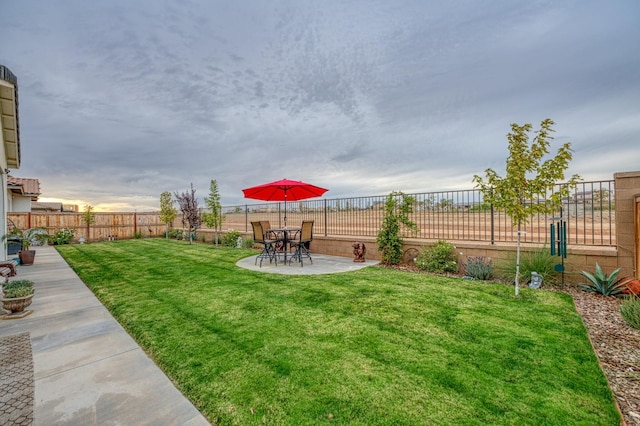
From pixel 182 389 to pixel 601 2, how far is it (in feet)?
31.4

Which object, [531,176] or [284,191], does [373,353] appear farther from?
[284,191]

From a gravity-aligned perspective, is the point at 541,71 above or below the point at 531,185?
above

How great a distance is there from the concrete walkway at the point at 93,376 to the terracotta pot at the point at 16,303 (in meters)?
0.20

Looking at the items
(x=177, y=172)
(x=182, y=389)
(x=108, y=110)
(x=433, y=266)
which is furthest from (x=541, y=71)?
(x=177, y=172)

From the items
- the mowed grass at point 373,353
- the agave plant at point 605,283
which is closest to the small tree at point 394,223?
the mowed grass at point 373,353

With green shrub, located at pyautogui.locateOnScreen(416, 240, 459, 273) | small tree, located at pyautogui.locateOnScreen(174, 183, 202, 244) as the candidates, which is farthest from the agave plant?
small tree, located at pyautogui.locateOnScreen(174, 183, 202, 244)

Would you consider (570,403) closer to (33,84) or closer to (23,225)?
(33,84)

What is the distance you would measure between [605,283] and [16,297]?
30.6 feet

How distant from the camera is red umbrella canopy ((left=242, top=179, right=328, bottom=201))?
7.84 m

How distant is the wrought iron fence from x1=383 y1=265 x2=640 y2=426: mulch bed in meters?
1.41

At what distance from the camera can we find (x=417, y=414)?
1865 mm

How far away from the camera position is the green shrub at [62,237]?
1547 cm

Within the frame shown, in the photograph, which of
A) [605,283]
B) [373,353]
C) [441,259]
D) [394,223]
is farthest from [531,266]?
[373,353]

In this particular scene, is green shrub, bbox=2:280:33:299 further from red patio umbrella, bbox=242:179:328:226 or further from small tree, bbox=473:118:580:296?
small tree, bbox=473:118:580:296
